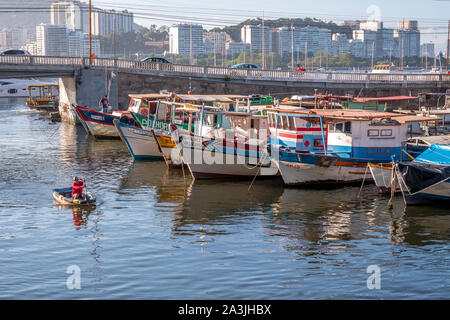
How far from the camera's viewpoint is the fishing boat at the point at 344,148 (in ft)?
110

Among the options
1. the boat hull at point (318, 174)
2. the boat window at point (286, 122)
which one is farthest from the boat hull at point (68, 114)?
the boat hull at point (318, 174)

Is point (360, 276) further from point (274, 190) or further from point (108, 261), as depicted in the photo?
point (274, 190)

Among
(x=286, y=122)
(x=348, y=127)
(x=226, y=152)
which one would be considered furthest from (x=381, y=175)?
(x=226, y=152)

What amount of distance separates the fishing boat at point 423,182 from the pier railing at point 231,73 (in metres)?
37.8

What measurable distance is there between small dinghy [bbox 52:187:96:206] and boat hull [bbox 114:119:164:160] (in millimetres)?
11565

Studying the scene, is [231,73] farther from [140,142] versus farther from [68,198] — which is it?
[68,198]

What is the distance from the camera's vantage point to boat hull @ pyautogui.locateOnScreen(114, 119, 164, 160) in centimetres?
4206

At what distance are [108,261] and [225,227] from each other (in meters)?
6.05

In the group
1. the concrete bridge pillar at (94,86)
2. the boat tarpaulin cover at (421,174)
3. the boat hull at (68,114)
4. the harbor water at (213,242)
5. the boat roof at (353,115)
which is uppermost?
the concrete bridge pillar at (94,86)

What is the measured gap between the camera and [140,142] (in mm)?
43125

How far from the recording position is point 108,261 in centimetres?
2184

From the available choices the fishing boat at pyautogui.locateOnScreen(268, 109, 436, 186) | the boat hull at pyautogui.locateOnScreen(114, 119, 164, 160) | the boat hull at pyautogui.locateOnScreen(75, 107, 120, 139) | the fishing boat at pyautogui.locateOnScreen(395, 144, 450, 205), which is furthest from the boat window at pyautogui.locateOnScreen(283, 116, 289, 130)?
the boat hull at pyautogui.locateOnScreen(75, 107, 120, 139)

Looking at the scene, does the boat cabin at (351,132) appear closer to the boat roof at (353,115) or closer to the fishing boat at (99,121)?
the boat roof at (353,115)

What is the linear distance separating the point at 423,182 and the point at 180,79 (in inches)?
1568
